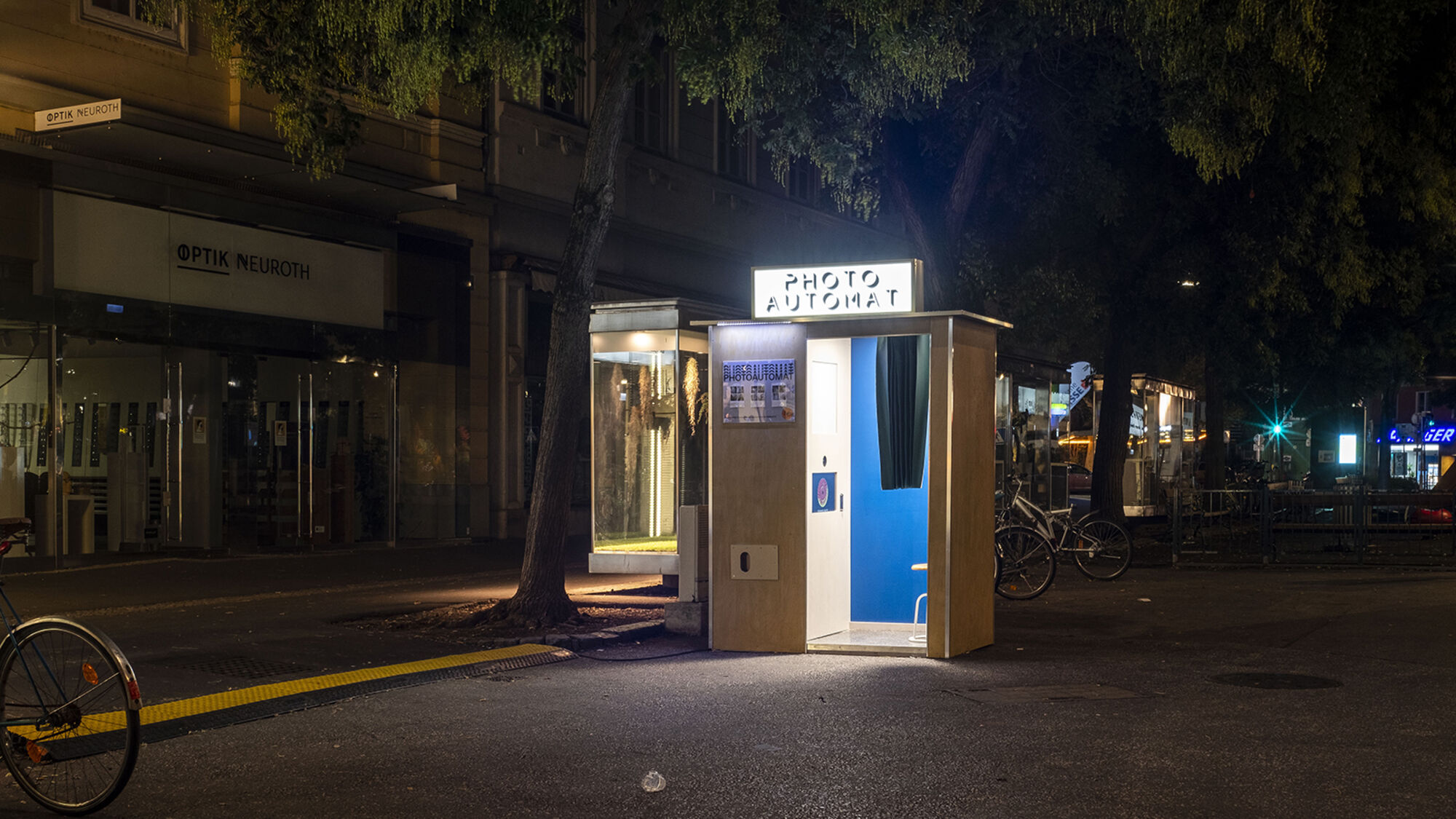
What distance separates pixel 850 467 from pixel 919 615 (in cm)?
136

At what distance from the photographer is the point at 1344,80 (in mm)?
15820

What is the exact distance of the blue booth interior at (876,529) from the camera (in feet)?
38.4

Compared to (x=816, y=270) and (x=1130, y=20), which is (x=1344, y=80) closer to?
(x=1130, y=20)

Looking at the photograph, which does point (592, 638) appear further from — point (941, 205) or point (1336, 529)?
point (1336, 529)

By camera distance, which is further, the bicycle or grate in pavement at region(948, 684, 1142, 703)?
grate in pavement at region(948, 684, 1142, 703)

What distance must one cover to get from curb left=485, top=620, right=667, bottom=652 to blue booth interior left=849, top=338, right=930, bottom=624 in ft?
5.64

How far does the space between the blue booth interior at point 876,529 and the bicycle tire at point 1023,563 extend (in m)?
2.93

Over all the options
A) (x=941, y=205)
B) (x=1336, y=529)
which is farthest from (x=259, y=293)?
(x=1336, y=529)

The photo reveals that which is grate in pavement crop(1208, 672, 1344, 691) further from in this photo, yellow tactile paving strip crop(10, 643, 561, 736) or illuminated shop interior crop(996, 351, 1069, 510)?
illuminated shop interior crop(996, 351, 1069, 510)

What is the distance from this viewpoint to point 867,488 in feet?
38.6

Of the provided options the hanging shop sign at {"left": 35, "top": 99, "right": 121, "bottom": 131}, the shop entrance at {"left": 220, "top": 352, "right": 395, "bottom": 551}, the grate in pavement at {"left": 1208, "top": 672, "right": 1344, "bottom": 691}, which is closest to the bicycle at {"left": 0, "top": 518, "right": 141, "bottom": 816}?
the grate in pavement at {"left": 1208, "top": 672, "right": 1344, "bottom": 691}

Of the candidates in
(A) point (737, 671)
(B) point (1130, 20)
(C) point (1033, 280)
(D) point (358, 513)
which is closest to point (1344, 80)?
(B) point (1130, 20)

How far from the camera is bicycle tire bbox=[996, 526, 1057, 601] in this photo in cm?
1441

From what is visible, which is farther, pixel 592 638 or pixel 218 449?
pixel 218 449
